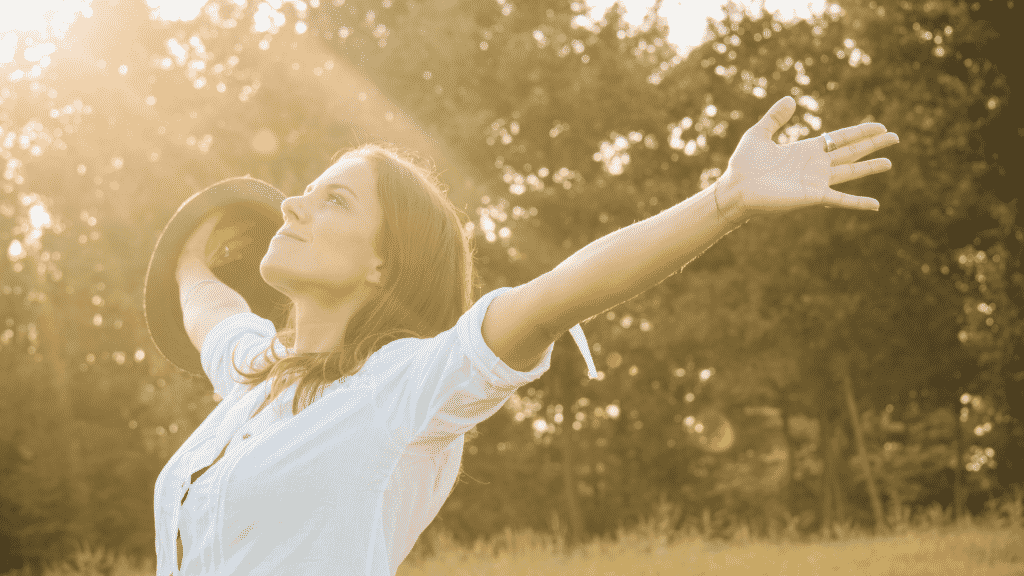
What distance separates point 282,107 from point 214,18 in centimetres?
299

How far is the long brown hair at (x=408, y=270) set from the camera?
2.12 m

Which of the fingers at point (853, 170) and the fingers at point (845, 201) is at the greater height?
the fingers at point (853, 170)

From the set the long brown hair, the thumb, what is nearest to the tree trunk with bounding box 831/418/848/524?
the long brown hair

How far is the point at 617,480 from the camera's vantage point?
2159 centimetres

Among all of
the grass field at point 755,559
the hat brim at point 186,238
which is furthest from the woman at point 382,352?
the grass field at point 755,559

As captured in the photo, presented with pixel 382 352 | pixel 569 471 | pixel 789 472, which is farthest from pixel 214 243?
pixel 789 472

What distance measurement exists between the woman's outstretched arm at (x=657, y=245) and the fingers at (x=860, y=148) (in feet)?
0.11

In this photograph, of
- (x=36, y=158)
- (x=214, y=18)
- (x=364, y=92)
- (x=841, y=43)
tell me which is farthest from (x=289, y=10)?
(x=841, y=43)

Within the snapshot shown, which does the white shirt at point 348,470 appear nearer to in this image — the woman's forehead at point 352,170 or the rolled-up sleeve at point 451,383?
the rolled-up sleeve at point 451,383

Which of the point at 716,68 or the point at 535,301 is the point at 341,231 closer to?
the point at 535,301

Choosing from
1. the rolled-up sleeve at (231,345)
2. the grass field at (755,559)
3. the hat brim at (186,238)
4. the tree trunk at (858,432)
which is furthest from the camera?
the tree trunk at (858,432)

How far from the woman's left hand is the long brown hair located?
89 cm

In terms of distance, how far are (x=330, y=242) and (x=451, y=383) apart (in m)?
0.69

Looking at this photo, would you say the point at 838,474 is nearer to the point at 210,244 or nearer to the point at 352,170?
the point at 210,244
